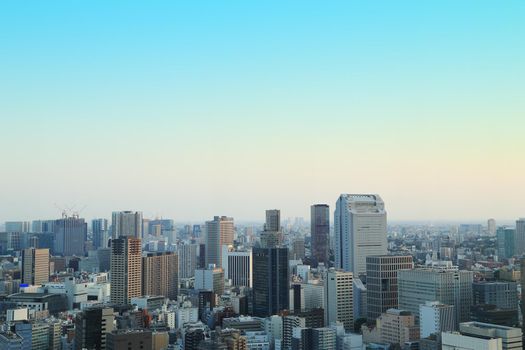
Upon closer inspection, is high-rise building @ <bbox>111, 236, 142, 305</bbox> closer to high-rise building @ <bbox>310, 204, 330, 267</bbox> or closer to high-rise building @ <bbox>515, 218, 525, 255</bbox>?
high-rise building @ <bbox>310, 204, 330, 267</bbox>

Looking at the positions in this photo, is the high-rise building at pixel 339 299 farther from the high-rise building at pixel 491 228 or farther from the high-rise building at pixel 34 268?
the high-rise building at pixel 491 228

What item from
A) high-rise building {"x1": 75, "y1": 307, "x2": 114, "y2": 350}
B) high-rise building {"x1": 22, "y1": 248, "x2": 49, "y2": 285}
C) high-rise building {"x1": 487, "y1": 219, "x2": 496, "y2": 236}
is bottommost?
high-rise building {"x1": 75, "y1": 307, "x2": 114, "y2": 350}

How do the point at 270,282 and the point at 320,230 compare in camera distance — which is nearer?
the point at 270,282

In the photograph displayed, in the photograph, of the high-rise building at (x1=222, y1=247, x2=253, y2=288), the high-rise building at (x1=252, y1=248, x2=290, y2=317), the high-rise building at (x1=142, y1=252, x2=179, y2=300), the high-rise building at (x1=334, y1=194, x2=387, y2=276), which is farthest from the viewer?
the high-rise building at (x1=222, y1=247, x2=253, y2=288)

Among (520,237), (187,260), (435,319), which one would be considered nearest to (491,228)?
(520,237)

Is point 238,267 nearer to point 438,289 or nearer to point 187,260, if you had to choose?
point 187,260

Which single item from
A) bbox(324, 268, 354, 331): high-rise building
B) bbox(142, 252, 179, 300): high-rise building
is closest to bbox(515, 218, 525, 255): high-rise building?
bbox(324, 268, 354, 331): high-rise building
